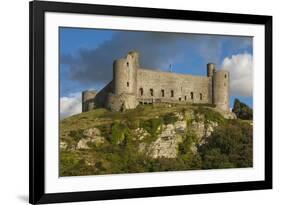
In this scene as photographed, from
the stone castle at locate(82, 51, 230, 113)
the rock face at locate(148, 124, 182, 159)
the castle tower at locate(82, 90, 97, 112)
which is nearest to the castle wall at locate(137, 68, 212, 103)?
the stone castle at locate(82, 51, 230, 113)

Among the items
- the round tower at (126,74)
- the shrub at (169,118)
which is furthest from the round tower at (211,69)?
the round tower at (126,74)

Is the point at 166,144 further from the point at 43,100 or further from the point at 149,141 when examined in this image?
the point at 43,100

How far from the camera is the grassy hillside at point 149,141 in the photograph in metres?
4.54

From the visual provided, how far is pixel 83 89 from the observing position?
14.9 feet

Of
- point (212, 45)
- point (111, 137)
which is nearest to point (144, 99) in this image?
point (111, 137)

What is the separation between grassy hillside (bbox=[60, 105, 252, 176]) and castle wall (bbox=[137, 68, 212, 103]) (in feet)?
0.26

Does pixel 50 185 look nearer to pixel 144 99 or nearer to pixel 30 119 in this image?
pixel 30 119

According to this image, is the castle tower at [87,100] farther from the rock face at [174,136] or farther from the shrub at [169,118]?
→ the shrub at [169,118]

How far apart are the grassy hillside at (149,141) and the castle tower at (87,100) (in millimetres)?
50

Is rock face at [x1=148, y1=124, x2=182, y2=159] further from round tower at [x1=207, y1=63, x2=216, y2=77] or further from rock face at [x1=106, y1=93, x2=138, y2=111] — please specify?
round tower at [x1=207, y1=63, x2=216, y2=77]

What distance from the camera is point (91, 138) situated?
461cm

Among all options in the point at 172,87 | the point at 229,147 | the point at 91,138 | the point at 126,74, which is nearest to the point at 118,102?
the point at 126,74

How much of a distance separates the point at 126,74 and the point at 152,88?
0.26 meters

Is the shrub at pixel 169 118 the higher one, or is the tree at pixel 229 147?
the shrub at pixel 169 118
